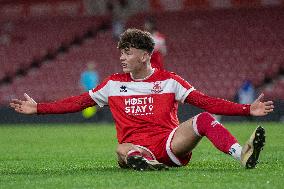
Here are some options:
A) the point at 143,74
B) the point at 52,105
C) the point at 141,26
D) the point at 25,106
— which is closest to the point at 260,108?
the point at 143,74

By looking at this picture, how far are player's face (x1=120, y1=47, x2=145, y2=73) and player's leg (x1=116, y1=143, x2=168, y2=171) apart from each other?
28.0 inches

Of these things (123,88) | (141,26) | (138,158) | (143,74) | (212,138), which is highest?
(143,74)

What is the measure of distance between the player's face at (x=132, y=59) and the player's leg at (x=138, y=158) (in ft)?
2.33

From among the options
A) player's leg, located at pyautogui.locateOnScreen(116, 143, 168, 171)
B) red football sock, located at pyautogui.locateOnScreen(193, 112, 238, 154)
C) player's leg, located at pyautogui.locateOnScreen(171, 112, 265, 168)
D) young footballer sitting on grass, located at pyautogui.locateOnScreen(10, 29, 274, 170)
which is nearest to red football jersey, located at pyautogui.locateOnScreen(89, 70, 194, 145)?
young footballer sitting on grass, located at pyautogui.locateOnScreen(10, 29, 274, 170)

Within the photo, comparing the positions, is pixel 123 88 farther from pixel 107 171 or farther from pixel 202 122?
pixel 202 122

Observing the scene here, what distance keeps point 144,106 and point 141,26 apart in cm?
2087

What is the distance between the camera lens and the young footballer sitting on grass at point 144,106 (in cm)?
819

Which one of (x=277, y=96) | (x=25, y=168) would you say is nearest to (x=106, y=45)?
(x=277, y=96)

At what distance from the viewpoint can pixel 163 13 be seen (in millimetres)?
30094

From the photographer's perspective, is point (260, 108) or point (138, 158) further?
point (138, 158)

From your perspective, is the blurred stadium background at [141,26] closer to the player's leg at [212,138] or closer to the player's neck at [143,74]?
the player's neck at [143,74]

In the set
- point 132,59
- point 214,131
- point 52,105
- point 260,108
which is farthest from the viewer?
point 52,105

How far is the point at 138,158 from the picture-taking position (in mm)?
8070

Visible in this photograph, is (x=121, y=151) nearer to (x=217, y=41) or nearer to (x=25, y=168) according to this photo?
(x=25, y=168)
